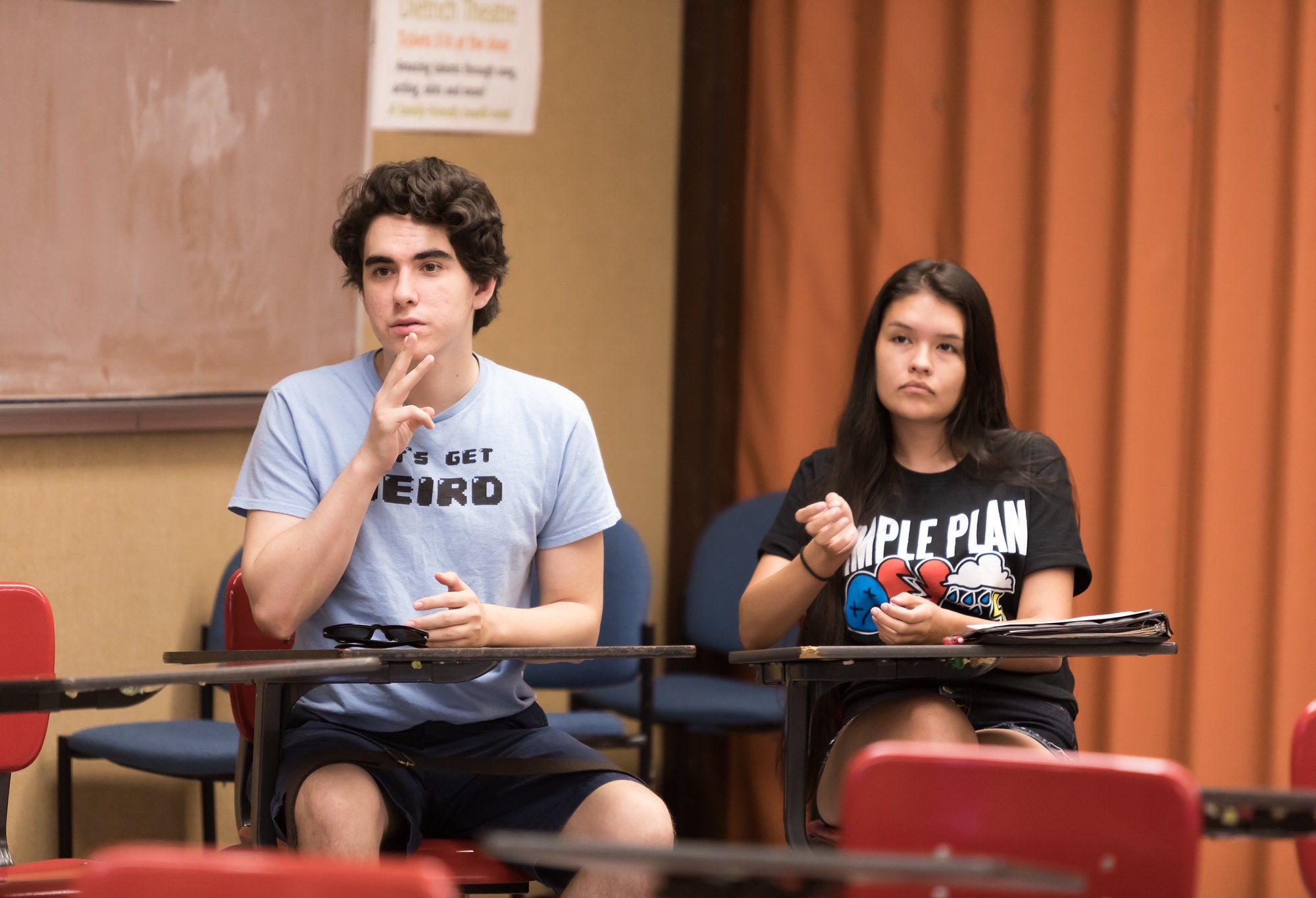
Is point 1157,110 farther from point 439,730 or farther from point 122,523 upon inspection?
point 122,523

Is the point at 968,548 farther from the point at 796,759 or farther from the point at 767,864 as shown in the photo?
the point at 767,864

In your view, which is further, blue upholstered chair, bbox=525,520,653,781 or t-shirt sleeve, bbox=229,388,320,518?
blue upholstered chair, bbox=525,520,653,781

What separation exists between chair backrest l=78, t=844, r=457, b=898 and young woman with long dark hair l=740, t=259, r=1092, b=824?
43.7 inches

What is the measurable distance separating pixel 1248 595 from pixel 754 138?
1.66m

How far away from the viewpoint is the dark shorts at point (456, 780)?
76.4 inches

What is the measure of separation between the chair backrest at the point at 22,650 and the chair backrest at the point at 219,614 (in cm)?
96

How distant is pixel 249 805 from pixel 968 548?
46.1 inches

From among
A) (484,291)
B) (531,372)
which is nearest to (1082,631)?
(484,291)

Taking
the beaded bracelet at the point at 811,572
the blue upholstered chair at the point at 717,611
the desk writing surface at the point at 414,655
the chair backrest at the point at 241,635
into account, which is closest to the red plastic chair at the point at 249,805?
the chair backrest at the point at 241,635

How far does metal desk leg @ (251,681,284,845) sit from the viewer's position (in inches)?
73.4

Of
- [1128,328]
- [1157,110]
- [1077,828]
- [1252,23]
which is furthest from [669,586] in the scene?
[1077,828]

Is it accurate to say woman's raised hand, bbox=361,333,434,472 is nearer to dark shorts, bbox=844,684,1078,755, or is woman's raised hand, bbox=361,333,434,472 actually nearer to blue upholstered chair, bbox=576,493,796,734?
dark shorts, bbox=844,684,1078,755

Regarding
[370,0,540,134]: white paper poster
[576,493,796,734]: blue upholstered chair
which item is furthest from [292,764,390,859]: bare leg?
[370,0,540,134]: white paper poster

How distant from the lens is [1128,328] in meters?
3.28
